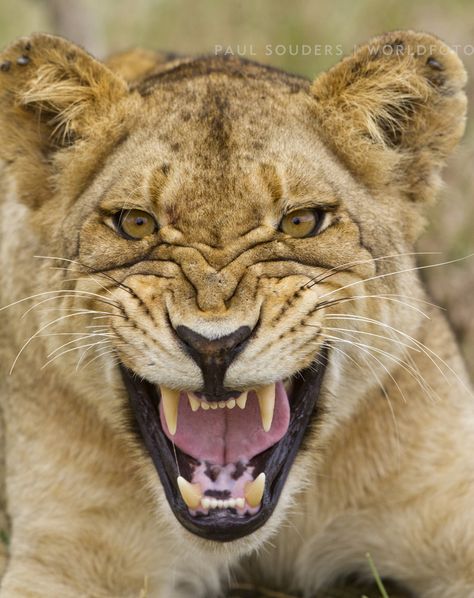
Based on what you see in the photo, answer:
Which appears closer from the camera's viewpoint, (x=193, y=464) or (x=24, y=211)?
(x=193, y=464)

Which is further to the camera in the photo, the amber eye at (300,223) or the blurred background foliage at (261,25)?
the blurred background foliage at (261,25)

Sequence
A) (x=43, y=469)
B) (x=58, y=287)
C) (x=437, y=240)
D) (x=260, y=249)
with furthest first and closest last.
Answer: (x=437, y=240), (x=43, y=469), (x=58, y=287), (x=260, y=249)

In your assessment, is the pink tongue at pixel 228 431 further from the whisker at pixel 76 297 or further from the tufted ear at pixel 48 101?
the tufted ear at pixel 48 101

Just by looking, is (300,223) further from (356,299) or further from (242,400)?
(242,400)

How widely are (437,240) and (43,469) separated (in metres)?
3.42

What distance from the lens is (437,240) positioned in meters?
7.05

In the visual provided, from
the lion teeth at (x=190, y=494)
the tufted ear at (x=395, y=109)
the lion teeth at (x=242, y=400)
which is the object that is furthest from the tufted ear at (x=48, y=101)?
the lion teeth at (x=190, y=494)

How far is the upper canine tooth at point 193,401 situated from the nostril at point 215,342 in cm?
28

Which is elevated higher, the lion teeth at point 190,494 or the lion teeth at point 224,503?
the lion teeth at point 190,494

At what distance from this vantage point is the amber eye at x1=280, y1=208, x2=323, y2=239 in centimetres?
373

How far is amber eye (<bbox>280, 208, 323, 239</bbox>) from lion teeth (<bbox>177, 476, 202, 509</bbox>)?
2.71 ft

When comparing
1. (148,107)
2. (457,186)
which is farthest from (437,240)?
(148,107)

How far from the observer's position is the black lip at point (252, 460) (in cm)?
358

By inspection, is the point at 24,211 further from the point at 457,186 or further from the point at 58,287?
the point at 457,186
